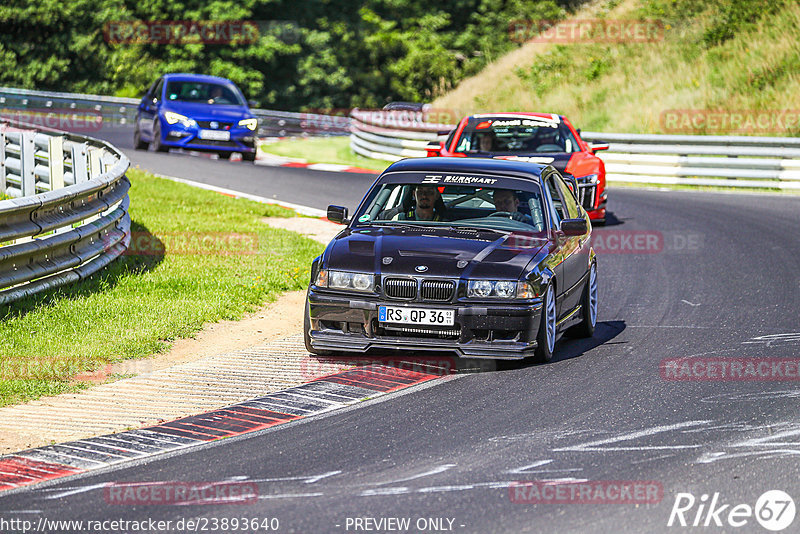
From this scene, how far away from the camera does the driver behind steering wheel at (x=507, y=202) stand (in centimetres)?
982

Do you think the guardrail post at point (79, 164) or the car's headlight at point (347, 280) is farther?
the guardrail post at point (79, 164)

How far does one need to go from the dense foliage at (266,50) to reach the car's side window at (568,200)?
40.3 meters

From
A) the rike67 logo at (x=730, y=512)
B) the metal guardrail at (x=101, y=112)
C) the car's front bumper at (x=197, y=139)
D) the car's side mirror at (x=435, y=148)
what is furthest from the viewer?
the metal guardrail at (x=101, y=112)

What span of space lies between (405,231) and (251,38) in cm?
4595

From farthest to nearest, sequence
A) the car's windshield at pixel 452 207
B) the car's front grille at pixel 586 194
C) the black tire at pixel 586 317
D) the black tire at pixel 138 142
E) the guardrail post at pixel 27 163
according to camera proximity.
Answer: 1. the black tire at pixel 138 142
2. the guardrail post at pixel 27 163
3. the car's front grille at pixel 586 194
4. the black tire at pixel 586 317
5. the car's windshield at pixel 452 207

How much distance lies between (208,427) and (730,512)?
3.14 m

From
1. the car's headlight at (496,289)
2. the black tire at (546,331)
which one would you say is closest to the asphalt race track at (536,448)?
the black tire at (546,331)

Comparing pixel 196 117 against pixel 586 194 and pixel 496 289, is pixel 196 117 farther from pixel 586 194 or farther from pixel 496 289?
pixel 496 289

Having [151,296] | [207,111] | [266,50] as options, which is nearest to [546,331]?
[151,296]

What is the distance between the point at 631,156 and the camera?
25516 mm

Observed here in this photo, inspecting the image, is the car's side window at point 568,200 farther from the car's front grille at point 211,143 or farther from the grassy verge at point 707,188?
the car's front grille at point 211,143

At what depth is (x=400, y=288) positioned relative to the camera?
28.2 feet

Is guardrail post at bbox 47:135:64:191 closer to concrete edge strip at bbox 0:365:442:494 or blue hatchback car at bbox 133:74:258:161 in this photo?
concrete edge strip at bbox 0:365:442:494

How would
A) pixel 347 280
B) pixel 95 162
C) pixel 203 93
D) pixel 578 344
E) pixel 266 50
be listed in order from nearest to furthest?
pixel 347 280 → pixel 578 344 → pixel 95 162 → pixel 203 93 → pixel 266 50
